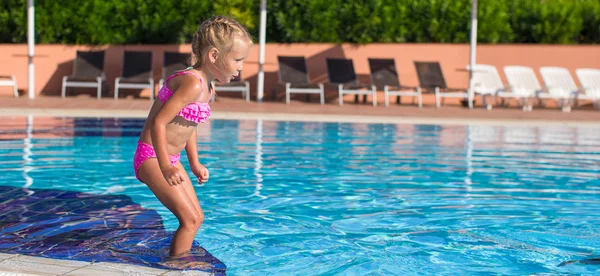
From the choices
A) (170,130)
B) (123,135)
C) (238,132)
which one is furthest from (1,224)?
(238,132)

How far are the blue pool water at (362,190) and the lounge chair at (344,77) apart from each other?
4.37m

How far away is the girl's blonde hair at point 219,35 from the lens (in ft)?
11.2

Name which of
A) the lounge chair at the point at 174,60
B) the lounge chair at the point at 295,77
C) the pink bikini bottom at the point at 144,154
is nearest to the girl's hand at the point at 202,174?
the pink bikini bottom at the point at 144,154

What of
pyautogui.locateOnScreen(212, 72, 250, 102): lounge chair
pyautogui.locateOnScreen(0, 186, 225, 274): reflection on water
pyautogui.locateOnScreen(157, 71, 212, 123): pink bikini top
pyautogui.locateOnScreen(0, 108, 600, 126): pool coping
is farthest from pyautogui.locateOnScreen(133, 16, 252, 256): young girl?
pyautogui.locateOnScreen(212, 72, 250, 102): lounge chair

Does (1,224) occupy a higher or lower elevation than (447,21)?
lower

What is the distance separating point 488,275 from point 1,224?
7.86 ft

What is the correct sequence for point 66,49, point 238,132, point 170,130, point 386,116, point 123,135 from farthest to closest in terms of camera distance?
point 66,49 < point 386,116 < point 238,132 < point 123,135 < point 170,130

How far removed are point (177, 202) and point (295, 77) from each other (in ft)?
38.4

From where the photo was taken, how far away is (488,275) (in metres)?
3.69

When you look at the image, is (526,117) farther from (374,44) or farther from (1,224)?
(1,224)

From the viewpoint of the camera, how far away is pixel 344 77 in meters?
15.2

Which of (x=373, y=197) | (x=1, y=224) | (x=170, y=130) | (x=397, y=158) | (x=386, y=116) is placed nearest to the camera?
(x=170, y=130)

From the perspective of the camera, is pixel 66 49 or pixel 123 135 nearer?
pixel 123 135

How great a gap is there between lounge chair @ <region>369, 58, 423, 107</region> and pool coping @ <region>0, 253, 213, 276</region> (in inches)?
467
